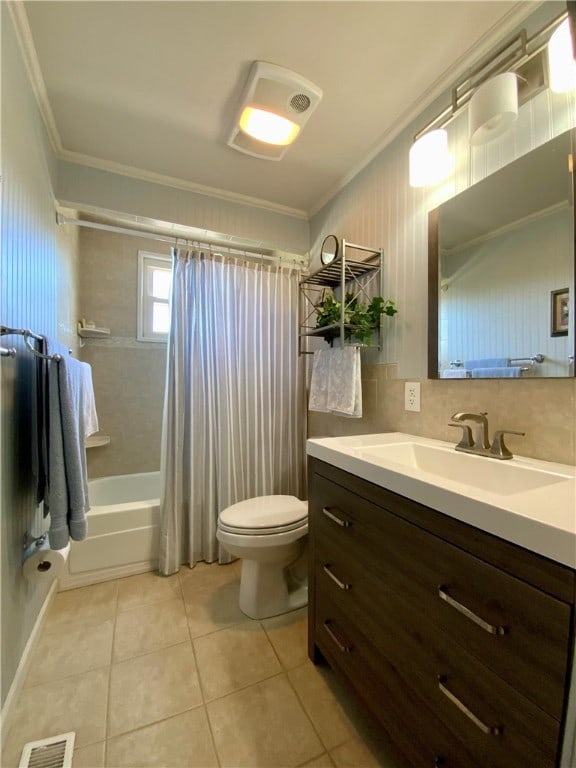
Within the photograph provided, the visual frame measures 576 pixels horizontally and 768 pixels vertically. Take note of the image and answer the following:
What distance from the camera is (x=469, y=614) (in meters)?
0.63

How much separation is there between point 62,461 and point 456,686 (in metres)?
1.29

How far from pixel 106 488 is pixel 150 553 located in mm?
810

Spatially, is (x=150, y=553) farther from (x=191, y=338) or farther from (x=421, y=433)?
(x=421, y=433)

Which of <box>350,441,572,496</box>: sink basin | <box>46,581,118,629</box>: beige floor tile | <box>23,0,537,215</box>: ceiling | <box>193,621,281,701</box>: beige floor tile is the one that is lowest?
<box>193,621,281,701</box>: beige floor tile

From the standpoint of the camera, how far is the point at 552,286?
95 centimetres

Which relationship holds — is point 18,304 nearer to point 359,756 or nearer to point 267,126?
point 267,126

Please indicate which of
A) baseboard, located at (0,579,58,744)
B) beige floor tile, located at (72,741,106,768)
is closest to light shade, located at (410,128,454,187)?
beige floor tile, located at (72,741,106,768)

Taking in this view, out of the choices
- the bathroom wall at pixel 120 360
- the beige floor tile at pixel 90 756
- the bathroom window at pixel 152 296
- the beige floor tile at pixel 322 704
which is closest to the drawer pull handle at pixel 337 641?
the beige floor tile at pixel 322 704

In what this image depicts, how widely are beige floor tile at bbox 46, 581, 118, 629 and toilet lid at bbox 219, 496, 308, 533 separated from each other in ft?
2.33

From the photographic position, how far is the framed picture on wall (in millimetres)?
917

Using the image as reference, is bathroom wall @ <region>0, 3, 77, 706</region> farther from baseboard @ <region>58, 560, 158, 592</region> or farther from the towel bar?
baseboard @ <region>58, 560, 158, 592</region>

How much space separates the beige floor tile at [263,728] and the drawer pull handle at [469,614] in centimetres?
73

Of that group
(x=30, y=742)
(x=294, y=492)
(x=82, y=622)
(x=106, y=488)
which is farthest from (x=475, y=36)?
(x=106, y=488)

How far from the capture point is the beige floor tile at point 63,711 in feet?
3.18
